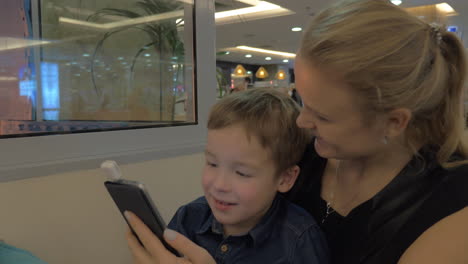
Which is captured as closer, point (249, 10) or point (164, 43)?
point (164, 43)

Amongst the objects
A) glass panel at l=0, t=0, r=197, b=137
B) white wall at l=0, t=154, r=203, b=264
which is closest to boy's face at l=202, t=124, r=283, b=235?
white wall at l=0, t=154, r=203, b=264

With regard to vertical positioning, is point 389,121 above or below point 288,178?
above

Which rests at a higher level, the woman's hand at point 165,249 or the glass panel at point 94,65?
the glass panel at point 94,65

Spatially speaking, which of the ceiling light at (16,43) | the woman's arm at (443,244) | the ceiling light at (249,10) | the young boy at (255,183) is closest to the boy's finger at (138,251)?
the young boy at (255,183)

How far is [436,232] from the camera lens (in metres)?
0.85

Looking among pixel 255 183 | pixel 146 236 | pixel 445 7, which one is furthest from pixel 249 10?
pixel 146 236

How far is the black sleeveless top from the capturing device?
874 mm

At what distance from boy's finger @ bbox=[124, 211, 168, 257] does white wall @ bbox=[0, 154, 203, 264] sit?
19.5 inches

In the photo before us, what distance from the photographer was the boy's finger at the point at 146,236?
868 mm

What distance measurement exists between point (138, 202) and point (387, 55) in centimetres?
63

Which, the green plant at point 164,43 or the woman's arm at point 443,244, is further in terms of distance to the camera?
the green plant at point 164,43

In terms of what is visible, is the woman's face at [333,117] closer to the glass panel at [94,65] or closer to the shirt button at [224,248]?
the shirt button at [224,248]

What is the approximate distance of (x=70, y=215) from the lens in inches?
51.4

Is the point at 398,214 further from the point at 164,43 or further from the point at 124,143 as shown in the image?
the point at 164,43
